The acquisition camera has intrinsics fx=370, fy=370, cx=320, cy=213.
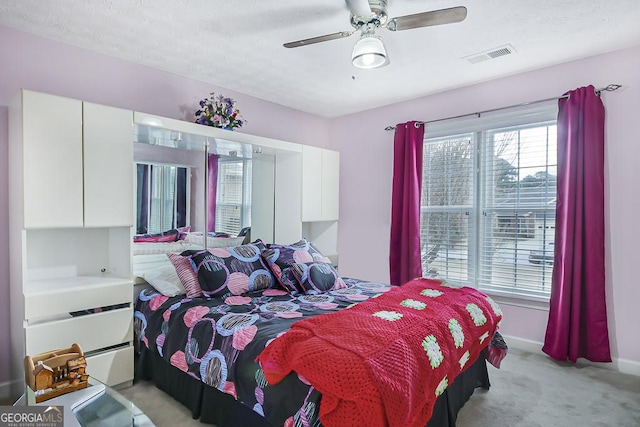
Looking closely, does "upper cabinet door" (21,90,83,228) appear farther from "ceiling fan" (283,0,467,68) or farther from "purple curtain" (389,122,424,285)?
"purple curtain" (389,122,424,285)

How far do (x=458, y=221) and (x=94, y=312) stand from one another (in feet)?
10.7

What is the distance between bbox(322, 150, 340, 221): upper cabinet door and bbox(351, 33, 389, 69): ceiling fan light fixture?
199cm

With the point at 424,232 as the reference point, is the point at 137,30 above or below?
above

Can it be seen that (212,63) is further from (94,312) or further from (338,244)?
(338,244)

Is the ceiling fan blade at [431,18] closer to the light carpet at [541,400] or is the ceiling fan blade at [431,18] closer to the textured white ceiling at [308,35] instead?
the textured white ceiling at [308,35]

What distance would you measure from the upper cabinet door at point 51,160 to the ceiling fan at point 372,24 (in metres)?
1.46

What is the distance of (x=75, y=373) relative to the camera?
5.58 ft

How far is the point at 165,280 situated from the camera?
8.91 feet

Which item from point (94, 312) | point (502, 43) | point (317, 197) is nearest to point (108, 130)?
point (94, 312)

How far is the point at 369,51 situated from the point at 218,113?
1.62 metres

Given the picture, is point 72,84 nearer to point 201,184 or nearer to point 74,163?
point 74,163

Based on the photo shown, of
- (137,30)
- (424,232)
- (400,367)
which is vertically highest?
(137,30)

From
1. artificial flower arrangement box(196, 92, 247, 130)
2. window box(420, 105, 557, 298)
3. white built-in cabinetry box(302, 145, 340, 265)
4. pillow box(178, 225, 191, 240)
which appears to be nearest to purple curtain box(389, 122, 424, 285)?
window box(420, 105, 557, 298)

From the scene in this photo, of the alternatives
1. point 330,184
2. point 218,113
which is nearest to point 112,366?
point 218,113
